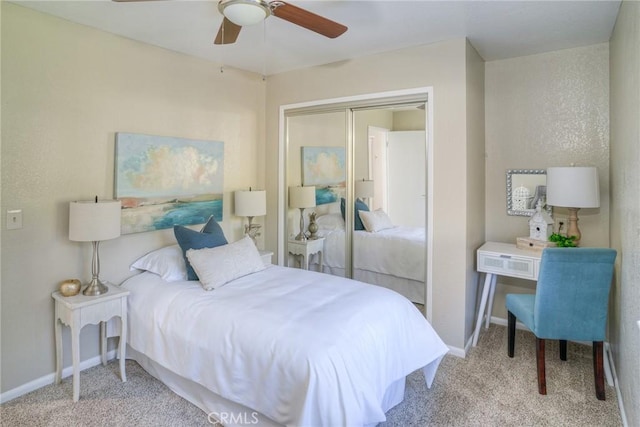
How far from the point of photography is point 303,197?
3.92 metres

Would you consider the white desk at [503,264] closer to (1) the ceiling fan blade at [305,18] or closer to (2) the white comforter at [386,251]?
(2) the white comforter at [386,251]

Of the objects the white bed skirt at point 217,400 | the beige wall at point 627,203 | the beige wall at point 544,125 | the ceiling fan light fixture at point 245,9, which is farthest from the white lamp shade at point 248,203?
the beige wall at point 627,203

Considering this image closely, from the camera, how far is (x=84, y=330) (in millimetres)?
2822

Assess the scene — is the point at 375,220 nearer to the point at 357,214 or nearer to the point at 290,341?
the point at 357,214

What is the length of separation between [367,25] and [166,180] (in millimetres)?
2033

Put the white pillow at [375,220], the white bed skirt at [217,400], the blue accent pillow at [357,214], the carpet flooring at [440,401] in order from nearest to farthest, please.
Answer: the white bed skirt at [217,400], the carpet flooring at [440,401], the white pillow at [375,220], the blue accent pillow at [357,214]

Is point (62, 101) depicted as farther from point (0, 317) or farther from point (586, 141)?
point (586, 141)

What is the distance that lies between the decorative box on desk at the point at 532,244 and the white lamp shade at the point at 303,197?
1934 mm

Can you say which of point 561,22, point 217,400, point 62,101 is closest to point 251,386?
point 217,400

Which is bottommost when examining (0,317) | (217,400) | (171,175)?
(217,400)

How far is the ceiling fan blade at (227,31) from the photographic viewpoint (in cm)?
217

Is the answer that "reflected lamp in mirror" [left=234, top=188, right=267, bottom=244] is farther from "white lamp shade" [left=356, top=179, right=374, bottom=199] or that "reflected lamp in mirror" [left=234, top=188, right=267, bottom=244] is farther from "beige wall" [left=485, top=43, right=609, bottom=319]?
"beige wall" [left=485, top=43, right=609, bottom=319]

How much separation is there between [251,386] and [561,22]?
10.3ft

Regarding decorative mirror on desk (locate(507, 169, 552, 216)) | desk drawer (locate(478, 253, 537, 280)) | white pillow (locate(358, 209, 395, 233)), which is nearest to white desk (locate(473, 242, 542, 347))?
desk drawer (locate(478, 253, 537, 280))
